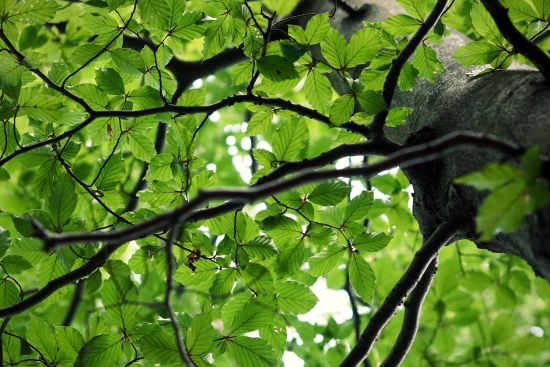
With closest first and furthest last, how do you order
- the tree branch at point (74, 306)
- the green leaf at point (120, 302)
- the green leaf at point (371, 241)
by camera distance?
1. the green leaf at point (120, 302)
2. the green leaf at point (371, 241)
3. the tree branch at point (74, 306)

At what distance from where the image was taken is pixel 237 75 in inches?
53.2

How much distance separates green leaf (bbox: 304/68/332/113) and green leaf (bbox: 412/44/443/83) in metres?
0.28

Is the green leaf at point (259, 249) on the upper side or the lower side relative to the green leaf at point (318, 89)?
lower

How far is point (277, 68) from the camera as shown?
121cm

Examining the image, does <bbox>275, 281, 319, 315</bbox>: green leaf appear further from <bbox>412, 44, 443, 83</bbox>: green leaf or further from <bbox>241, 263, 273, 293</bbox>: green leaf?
<bbox>412, 44, 443, 83</bbox>: green leaf

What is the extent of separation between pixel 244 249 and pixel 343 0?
137cm

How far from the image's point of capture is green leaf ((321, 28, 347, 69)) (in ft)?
4.00

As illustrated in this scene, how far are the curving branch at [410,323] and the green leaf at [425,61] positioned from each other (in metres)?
0.55

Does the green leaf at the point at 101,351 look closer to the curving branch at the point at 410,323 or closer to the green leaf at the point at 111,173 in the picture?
the green leaf at the point at 111,173

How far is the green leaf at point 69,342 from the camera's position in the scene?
4.27ft

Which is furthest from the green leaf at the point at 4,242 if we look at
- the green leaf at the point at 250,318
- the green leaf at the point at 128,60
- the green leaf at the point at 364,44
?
the green leaf at the point at 364,44

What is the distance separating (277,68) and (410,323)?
0.82 meters

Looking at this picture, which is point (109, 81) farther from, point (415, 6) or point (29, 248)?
point (415, 6)

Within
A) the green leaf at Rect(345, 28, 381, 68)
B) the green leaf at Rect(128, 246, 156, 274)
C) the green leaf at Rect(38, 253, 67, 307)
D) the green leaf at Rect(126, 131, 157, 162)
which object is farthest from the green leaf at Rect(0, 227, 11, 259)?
the green leaf at Rect(345, 28, 381, 68)
